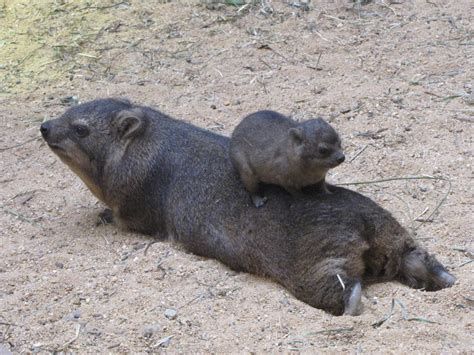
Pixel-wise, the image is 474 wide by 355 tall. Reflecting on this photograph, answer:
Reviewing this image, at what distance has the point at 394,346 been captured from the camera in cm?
495

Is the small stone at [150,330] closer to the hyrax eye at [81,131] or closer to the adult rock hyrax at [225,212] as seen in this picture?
the adult rock hyrax at [225,212]

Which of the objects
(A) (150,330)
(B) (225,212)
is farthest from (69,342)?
(B) (225,212)

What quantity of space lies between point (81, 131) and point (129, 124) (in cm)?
44

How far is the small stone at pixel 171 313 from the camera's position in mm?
5547

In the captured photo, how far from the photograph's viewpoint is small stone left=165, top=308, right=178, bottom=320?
555 centimetres

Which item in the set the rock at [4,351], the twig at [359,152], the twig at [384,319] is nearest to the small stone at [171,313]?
the rock at [4,351]

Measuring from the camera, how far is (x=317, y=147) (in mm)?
6020

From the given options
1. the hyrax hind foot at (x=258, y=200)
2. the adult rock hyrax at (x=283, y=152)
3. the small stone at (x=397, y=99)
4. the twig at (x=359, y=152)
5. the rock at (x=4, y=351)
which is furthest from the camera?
the small stone at (x=397, y=99)

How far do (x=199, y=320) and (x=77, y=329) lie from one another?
2.60ft

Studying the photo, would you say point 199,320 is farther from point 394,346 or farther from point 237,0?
point 237,0

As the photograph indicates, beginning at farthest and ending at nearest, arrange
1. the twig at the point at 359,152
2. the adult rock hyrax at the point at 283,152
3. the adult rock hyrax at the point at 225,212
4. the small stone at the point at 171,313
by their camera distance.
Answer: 1. the twig at the point at 359,152
2. the adult rock hyrax at the point at 283,152
3. the adult rock hyrax at the point at 225,212
4. the small stone at the point at 171,313

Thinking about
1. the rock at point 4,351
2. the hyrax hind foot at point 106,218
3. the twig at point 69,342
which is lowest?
the hyrax hind foot at point 106,218

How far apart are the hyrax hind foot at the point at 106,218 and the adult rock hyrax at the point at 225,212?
0.18 meters

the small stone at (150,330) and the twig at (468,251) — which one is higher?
the twig at (468,251)
